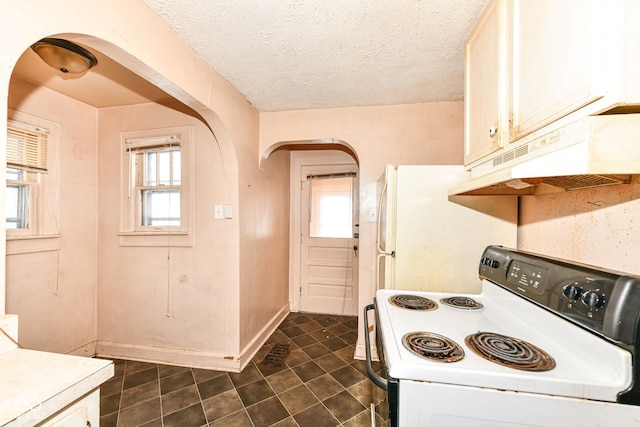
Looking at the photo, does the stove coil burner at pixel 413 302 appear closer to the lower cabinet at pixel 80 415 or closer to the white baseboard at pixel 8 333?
the lower cabinet at pixel 80 415

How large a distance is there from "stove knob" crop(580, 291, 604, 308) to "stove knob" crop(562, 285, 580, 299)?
2cm

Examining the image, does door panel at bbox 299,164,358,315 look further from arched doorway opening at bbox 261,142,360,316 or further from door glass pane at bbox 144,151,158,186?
door glass pane at bbox 144,151,158,186

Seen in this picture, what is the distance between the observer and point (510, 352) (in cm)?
87

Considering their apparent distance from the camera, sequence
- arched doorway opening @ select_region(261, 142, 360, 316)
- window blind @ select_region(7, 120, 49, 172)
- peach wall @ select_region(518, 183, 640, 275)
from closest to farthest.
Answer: peach wall @ select_region(518, 183, 640, 275)
window blind @ select_region(7, 120, 49, 172)
arched doorway opening @ select_region(261, 142, 360, 316)

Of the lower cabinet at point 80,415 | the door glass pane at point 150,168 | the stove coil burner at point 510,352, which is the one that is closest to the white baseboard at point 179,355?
the door glass pane at point 150,168

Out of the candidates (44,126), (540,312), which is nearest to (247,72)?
(44,126)

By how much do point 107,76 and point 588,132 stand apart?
273 centimetres

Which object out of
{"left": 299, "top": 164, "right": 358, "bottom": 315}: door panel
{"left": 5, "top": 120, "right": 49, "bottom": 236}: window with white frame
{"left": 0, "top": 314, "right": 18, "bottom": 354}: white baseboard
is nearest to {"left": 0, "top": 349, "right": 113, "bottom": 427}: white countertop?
{"left": 0, "top": 314, "right": 18, "bottom": 354}: white baseboard

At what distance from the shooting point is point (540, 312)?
38.8 inches

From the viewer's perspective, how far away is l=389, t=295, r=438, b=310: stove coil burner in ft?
4.34

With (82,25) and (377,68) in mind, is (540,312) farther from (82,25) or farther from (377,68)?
(82,25)

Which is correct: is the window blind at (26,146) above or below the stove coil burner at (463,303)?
above

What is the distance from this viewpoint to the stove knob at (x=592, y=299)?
2.45 feet

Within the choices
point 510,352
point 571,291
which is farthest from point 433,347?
point 571,291
